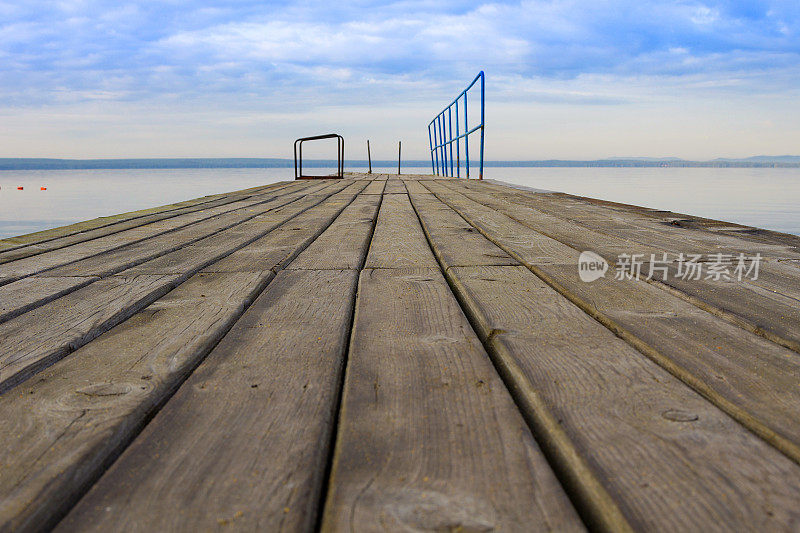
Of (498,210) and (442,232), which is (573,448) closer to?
(442,232)

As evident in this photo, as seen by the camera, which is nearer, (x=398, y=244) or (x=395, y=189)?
(x=398, y=244)

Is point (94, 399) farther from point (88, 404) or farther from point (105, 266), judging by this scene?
point (105, 266)

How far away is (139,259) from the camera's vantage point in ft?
6.78

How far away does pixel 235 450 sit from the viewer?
2.30 ft

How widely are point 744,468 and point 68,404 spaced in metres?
Answer: 0.93

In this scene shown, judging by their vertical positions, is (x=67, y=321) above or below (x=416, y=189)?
below

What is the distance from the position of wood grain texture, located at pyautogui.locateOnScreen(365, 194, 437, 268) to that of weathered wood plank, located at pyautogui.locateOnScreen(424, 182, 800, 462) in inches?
20.5

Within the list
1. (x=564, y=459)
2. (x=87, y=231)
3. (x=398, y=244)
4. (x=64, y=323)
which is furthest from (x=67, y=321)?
(x=87, y=231)

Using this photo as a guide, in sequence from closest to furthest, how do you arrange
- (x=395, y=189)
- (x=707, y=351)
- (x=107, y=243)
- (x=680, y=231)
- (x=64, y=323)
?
(x=707, y=351), (x=64, y=323), (x=107, y=243), (x=680, y=231), (x=395, y=189)

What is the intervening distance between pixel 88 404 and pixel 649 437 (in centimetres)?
81

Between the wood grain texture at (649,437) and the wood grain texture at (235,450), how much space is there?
331mm

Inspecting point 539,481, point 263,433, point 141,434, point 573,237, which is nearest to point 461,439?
point 539,481

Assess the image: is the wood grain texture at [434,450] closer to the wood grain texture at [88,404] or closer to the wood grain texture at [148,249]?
the wood grain texture at [88,404]

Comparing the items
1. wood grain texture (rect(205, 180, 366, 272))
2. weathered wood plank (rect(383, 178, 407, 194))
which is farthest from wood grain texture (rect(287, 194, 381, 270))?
weathered wood plank (rect(383, 178, 407, 194))
